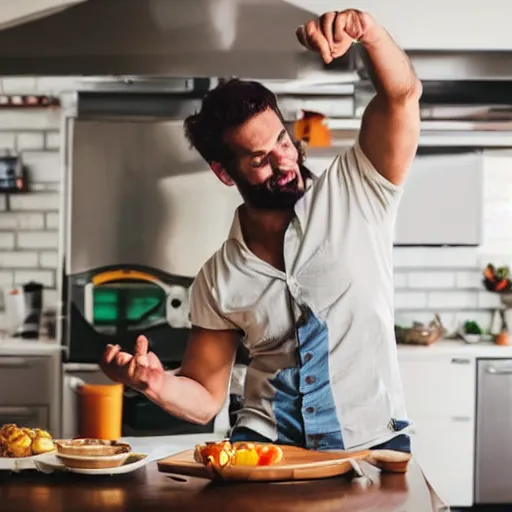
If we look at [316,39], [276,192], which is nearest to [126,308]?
[276,192]

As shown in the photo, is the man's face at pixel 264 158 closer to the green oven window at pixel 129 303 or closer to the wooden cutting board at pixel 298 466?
the wooden cutting board at pixel 298 466

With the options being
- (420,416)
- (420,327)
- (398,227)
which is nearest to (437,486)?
(420,416)

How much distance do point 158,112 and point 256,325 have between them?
171cm

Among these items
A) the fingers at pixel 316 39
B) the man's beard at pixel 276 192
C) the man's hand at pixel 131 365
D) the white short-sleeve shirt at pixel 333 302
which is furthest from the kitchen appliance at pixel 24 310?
the fingers at pixel 316 39

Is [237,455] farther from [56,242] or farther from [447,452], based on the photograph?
[56,242]

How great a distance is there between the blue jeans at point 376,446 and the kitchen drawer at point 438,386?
1.62m

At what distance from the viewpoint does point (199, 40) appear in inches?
128

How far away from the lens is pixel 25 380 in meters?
3.27

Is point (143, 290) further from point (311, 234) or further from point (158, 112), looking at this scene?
point (311, 234)

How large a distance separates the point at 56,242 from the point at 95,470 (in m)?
2.22

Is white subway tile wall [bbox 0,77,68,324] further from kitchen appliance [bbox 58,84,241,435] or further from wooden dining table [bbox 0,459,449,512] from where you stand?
wooden dining table [bbox 0,459,449,512]

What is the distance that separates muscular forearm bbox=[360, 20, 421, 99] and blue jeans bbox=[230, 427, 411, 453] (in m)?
0.65

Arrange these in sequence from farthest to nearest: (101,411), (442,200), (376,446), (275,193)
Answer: (442,200) < (101,411) < (275,193) < (376,446)

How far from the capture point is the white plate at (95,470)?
150 cm
